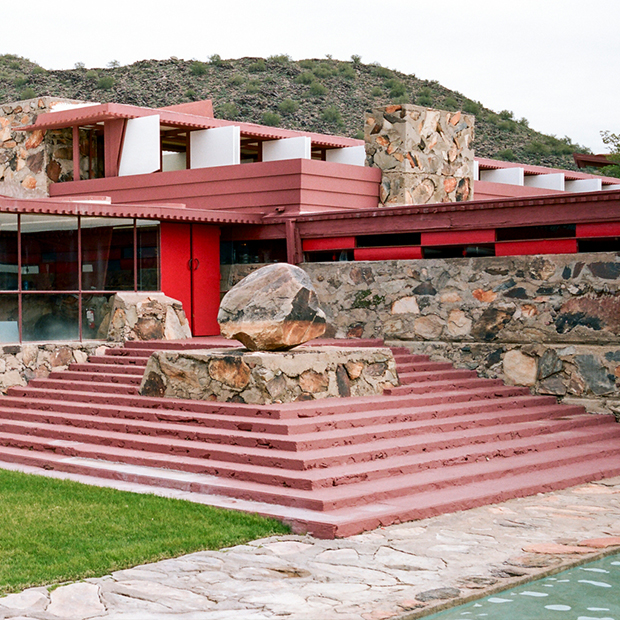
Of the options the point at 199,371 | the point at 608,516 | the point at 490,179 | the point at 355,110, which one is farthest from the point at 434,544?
the point at 355,110

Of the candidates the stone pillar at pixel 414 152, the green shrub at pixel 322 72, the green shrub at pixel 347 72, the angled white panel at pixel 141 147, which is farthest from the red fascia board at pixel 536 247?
the green shrub at pixel 347 72

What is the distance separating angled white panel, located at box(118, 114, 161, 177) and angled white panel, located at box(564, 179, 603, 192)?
1520 cm

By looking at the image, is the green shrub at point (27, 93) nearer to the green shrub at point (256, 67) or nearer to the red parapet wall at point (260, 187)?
the green shrub at point (256, 67)

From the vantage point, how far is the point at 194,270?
1880 centimetres

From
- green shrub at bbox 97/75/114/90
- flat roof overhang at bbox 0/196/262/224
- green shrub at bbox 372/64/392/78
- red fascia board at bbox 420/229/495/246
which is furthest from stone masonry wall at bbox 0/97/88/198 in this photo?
green shrub at bbox 372/64/392/78

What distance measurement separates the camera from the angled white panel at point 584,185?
31531mm

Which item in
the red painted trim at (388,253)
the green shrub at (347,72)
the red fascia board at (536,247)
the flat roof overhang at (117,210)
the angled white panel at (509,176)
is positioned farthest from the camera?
the green shrub at (347,72)

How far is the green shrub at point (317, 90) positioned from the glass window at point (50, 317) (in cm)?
4147

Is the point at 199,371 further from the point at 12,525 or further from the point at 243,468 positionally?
the point at 12,525

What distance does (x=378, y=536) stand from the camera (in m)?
8.82

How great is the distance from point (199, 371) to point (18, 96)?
48.7 metres

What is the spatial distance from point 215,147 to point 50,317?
8900 mm

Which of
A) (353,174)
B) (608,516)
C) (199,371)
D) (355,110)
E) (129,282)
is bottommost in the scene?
(608,516)

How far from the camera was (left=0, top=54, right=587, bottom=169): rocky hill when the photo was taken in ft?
173
